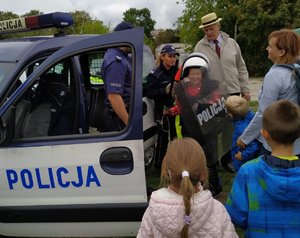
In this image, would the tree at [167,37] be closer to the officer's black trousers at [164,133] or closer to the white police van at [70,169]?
the officer's black trousers at [164,133]

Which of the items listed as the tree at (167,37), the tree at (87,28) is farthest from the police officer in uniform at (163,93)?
the tree at (167,37)

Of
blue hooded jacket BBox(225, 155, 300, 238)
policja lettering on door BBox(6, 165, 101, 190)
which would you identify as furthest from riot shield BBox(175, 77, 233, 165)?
blue hooded jacket BBox(225, 155, 300, 238)

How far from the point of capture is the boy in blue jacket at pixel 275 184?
5.76ft

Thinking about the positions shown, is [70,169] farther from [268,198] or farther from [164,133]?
[164,133]

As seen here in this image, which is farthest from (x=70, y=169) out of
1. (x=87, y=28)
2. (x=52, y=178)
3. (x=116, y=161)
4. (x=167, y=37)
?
(x=167, y=37)

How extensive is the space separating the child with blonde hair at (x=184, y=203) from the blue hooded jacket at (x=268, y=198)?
122 mm

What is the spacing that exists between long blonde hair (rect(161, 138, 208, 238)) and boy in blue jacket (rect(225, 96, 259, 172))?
4.92 feet

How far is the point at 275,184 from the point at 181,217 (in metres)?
0.40

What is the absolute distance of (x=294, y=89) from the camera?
2.82 m

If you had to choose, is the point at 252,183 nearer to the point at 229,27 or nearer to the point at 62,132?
the point at 62,132

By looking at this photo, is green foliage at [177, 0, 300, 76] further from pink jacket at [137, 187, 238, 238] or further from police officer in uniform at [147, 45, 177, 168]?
pink jacket at [137, 187, 238, 238]

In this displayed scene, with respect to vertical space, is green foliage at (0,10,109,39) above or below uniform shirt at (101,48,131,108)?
above

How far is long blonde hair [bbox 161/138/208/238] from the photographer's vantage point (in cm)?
Answer: 172

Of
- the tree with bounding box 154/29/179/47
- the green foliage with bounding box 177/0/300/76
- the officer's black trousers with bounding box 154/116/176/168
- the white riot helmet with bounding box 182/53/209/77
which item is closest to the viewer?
the white riot helmet with bounding box 182/53/209/77
